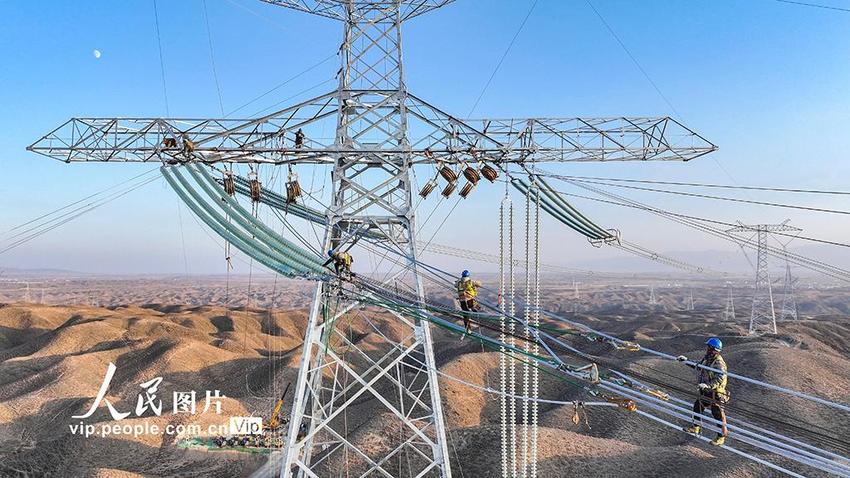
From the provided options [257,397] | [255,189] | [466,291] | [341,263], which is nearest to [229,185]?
[255,189]

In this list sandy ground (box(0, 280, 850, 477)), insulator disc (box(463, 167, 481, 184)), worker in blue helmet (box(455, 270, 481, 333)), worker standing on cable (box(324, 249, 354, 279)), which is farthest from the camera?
sandy ground (box(0, 280, 850, 477))

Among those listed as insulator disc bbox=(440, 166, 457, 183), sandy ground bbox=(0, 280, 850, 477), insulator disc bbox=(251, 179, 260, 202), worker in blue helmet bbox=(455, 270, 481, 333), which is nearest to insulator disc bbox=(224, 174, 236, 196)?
insulator disc bbox=(251, 179, 260, 202)

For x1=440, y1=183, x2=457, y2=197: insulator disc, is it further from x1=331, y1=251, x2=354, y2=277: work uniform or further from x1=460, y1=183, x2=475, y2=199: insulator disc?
x1=331, y1=251, x2=354, y2=277: work uniform

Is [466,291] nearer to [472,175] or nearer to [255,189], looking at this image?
[472,175]

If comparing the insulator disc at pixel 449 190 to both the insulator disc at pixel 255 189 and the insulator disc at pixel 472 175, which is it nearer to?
the insulator disc at pixel 472 175

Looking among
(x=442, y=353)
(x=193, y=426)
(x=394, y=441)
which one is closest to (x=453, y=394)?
(x=394, y=441)

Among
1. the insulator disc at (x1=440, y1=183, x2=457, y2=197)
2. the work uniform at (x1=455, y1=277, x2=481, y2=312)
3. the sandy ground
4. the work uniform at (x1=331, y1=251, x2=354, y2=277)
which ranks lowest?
the sandy ground
